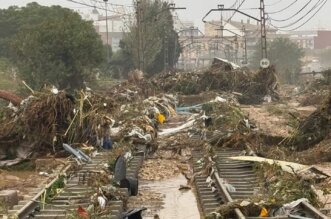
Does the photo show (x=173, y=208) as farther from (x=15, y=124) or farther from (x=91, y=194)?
(x=15, y=124)

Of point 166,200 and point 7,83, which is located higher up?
point 7,83

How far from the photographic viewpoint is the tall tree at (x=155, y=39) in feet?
194

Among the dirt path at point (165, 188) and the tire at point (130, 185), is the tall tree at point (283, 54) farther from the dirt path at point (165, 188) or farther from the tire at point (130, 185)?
the tire at point (130, 185)

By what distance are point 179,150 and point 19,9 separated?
4681cm

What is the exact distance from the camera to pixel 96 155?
15.2 m

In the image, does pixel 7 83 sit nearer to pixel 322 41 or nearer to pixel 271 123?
pixel 271 123


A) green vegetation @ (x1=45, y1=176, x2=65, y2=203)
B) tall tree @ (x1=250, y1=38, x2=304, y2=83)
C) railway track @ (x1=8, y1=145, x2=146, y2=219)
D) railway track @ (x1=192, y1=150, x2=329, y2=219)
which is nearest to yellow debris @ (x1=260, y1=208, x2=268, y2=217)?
railway track @ (x1=192, y1=150, x2=329, y2=219)

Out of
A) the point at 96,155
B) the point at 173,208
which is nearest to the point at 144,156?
the point at 96,155

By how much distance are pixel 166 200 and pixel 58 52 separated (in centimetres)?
2803

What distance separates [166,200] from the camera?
11.9m

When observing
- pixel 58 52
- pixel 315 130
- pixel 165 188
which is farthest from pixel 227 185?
pixel 58 52

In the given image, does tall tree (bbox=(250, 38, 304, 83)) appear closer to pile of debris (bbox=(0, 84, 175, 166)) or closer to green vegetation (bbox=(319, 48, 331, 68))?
green vegetation (bbox=(319, 48, 331, 68))

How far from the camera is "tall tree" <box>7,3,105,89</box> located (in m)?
38.2

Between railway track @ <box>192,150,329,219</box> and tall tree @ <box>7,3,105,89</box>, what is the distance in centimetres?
2447
